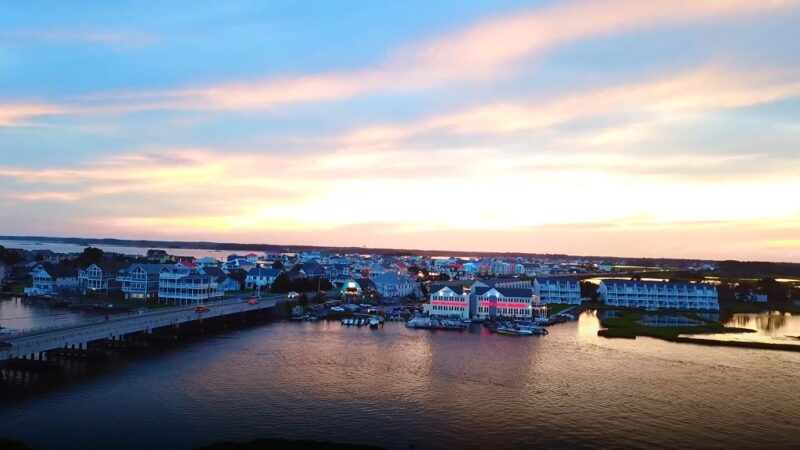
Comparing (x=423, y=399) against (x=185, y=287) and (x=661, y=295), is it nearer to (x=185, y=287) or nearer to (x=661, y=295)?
(x=185, y=287)

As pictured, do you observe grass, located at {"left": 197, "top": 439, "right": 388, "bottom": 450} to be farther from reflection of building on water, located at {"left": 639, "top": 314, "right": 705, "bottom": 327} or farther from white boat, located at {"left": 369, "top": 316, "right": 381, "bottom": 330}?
reflection of building on water, located at {"left": 639, "top": 314, "right": 705, "bottom": 327}

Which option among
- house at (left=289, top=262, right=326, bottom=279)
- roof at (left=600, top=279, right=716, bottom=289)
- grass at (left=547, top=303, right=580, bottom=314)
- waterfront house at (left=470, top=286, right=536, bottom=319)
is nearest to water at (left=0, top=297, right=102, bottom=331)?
house at (left=289, top=262, right=326, bottom=279)

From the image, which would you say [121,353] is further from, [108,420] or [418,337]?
[418,337]

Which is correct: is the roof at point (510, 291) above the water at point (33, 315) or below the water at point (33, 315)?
above

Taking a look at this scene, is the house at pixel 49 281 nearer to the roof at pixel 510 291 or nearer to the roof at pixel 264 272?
the roof at pixel 264 272

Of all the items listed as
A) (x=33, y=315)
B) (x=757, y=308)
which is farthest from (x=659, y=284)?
(x=33, y=315)

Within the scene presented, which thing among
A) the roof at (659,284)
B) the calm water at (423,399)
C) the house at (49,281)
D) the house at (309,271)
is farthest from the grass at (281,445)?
the house at (309,271)
